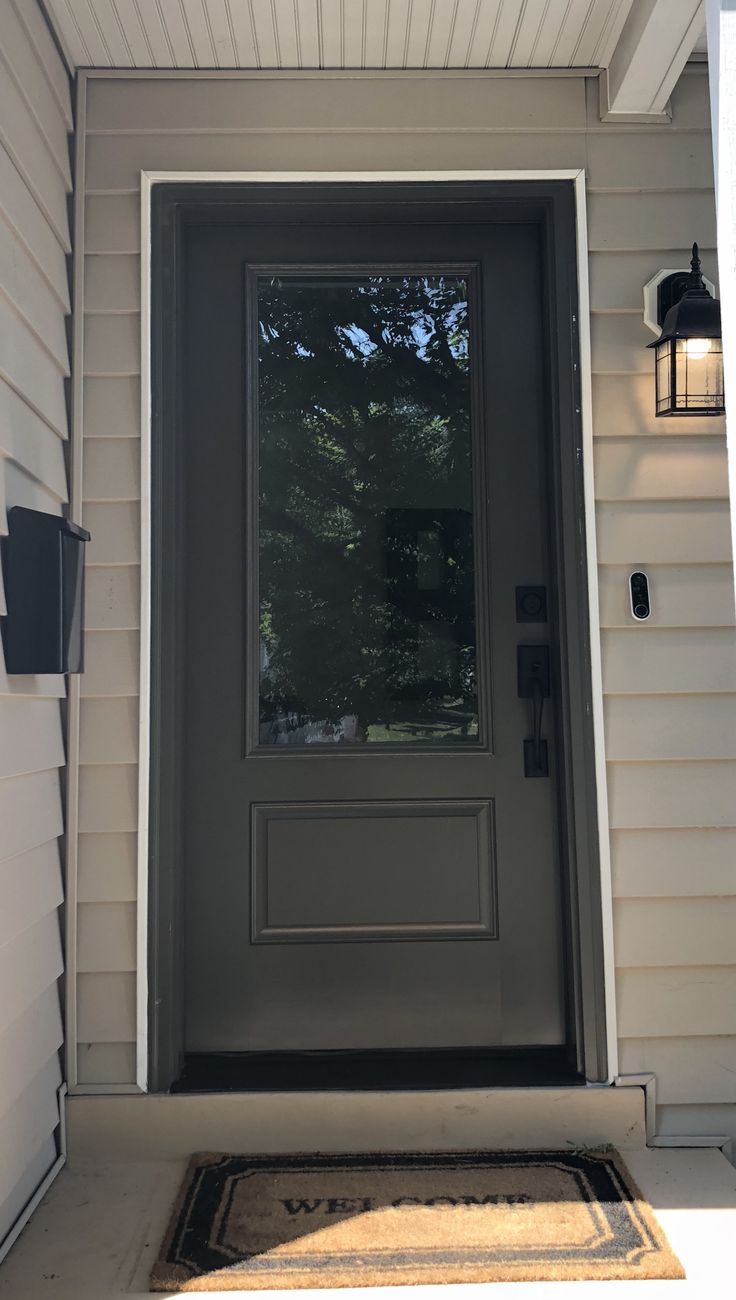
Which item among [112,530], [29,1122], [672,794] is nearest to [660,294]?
[672,794]

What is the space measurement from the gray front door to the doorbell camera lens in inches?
8.9

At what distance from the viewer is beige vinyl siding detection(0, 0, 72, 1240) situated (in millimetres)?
1914

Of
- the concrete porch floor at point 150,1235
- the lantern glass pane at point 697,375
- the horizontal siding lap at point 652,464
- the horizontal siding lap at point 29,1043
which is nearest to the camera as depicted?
the concrete porch floor at point 150,1235

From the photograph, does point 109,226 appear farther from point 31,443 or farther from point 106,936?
point 106,936

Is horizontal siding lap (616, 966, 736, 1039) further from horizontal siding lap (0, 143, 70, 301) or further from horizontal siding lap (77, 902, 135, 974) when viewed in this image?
horizontal siding lap (0, 143, 70, 301)

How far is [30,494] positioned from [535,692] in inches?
49.8

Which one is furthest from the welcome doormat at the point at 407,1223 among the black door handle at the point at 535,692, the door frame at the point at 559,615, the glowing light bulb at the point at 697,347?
the glowing light bulb at the point at 697,347

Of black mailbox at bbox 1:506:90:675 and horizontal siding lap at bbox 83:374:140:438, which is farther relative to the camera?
horizontal siding lap at bbox 83:374:140:438

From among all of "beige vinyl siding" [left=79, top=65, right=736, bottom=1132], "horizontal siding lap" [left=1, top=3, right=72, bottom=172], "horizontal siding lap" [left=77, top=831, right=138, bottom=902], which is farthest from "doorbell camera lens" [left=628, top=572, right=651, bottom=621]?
"horizontal siding lap" [left=1, top=3, right=72, bottom=172]

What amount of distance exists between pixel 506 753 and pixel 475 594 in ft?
1.34

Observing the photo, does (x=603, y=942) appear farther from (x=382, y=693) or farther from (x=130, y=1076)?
(x=130, y=1076)

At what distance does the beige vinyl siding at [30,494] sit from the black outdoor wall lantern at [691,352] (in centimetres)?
141

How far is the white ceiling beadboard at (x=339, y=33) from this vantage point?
2186mm

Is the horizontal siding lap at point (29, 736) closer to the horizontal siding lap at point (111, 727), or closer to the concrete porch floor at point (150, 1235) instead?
the horizontal siding lap at point (111, 727)
